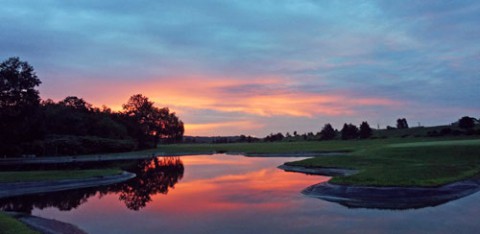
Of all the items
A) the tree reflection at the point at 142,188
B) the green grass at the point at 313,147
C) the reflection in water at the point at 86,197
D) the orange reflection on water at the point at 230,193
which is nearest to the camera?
the orange reflection on water at the point at 230,193

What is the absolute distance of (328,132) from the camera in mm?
178750

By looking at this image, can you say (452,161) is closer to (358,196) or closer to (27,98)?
(358,196)

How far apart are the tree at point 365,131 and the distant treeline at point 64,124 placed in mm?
66694

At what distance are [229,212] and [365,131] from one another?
440 feet

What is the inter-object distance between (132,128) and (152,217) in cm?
12203

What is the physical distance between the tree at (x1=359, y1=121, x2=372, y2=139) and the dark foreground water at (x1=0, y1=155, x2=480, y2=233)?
11655cm

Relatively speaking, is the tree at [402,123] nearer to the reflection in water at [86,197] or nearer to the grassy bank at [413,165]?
the grassy bank at [413,165]

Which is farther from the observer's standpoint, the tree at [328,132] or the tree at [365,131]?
the tree at [328,132]

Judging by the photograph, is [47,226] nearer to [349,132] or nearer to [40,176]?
[40,176]

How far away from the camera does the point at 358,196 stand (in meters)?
32.5

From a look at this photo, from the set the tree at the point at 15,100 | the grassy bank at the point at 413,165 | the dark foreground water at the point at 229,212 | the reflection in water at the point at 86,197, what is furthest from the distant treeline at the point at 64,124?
the grassy bank at the point at 413,165

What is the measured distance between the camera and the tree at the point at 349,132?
158m

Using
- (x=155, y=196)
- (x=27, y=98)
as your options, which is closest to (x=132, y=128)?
(x=27, y=98)

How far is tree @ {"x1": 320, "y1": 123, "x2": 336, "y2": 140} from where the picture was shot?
176m
